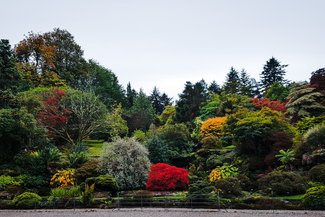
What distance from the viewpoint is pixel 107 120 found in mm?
45531

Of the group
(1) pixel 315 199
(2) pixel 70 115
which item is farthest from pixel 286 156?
(2) pixel 70 115

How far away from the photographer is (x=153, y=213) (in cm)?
1992

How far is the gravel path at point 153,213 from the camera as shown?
18580mm

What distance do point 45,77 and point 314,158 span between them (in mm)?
41485

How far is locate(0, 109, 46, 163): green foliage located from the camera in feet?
104

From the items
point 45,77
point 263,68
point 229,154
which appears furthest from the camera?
point 263,68

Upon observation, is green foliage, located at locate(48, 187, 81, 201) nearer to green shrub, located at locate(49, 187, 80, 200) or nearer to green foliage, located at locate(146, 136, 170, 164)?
green shrub, located at locate(49, 187, 80, 200)

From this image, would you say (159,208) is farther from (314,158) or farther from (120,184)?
(314,158)

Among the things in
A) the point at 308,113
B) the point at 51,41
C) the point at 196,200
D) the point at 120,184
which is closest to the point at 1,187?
the point at 120,184

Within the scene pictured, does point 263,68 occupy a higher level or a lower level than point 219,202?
higher

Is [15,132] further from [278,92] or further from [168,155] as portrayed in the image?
[278,92]

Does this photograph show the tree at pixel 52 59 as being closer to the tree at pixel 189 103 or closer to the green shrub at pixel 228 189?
the tree at pixel 189 103

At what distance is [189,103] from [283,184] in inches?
1125

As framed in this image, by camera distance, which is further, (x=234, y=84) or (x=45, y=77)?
(x=234, y=84)
